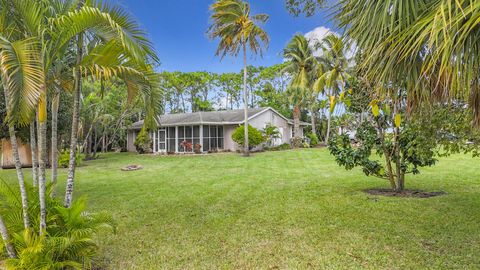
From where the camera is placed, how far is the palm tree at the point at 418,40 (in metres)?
2.37

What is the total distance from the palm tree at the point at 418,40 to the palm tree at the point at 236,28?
16.6m

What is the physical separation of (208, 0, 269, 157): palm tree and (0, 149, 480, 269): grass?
11.9 metres

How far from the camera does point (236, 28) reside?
19672 millimetres

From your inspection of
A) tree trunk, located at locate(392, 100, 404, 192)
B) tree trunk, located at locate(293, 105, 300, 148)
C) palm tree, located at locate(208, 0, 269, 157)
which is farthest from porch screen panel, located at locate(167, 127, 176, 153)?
tree trunk, located at locate(392, 100, 404, 192)

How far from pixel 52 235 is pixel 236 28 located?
58.0ft

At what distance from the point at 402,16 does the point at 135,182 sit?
10.4 metres

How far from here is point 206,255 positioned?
4570 mm

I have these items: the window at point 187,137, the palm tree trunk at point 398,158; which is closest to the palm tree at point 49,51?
the palm tree trunk at point 398,158

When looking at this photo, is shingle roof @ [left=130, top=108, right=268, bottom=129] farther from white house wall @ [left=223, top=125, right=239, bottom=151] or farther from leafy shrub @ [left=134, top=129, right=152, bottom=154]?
leafy shrub @ [left=134, top=129, right=152, bottom=154]

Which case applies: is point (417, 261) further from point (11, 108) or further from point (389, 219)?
point (11, 108)

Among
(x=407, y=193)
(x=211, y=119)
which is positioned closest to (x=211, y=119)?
(x=211, y=119)

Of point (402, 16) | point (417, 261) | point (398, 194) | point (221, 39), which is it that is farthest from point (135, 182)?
point (221, 39)

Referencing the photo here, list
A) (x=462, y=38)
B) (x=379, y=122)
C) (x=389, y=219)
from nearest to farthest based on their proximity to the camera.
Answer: (x=462, y=38)
(x=389, y=219)
(x=379, y=122)

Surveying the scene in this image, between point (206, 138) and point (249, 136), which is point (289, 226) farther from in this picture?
point (206, 138)
